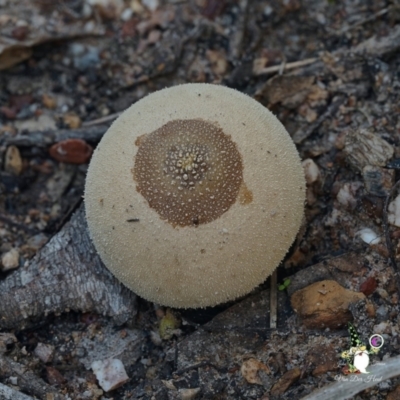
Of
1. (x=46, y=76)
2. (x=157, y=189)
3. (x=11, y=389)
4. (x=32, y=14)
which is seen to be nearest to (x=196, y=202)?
(x=157, y=189)

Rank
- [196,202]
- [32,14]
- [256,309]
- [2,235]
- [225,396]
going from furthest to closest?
[32,14] → [2,235] → [256,309] → [225,396] → [196,202]

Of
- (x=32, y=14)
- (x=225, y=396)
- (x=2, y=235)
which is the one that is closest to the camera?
(x=225, y=396)

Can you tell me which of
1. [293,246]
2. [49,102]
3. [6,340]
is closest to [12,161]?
[49,102]

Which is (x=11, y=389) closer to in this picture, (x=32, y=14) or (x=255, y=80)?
(x=255, y=80)

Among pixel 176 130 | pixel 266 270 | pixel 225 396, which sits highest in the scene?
pixel 176 130

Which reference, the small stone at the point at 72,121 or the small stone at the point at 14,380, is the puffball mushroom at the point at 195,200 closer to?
the small stone at the point at 14,380

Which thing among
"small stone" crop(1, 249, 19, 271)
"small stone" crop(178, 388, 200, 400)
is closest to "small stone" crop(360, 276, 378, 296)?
"small stone" crop(178, 388, 200, 400)

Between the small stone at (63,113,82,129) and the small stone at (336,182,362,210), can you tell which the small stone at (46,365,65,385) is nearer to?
the small stone at (63,113,82,129)
